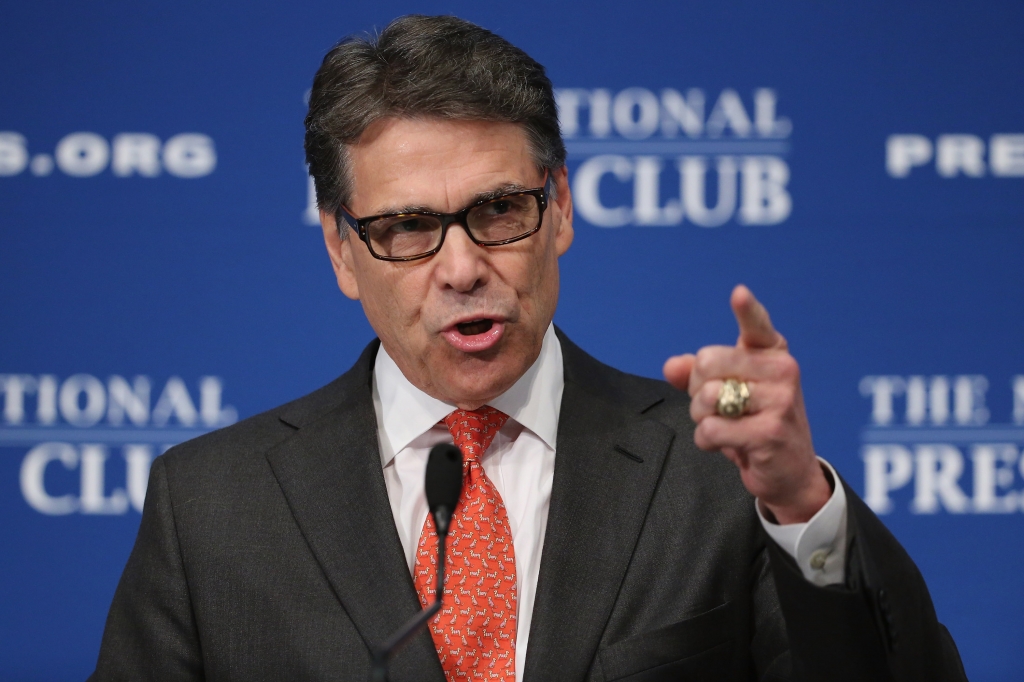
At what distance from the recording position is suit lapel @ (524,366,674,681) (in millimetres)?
1579

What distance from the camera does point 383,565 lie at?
1.64m

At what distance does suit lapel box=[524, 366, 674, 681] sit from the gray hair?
0.45 metres

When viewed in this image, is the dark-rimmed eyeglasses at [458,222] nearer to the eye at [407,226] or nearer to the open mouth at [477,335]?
the eye at [407,226]

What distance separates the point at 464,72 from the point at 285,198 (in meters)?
1.00

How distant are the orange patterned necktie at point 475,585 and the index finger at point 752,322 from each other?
54 cm

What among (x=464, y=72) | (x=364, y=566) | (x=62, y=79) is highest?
(x=62, y=79)

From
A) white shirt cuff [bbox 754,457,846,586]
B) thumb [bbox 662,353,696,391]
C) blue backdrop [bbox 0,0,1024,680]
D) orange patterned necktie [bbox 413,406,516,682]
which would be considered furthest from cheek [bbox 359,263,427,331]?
blue backdrop [bbox 0,0,1024,680]

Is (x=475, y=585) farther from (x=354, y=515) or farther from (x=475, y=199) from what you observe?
(x=475, y=199)

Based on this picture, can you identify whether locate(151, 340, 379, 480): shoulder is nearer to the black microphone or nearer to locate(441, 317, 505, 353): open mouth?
locate(441, 317, 505, 353): open mouth

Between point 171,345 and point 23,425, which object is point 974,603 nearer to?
point 171,345

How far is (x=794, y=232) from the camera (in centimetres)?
255

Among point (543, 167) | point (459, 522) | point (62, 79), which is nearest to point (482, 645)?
point (459, 522)

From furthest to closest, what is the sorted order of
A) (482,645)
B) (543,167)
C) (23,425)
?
(23,425), (543,167), (482,645)

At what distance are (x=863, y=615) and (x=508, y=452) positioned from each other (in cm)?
67
